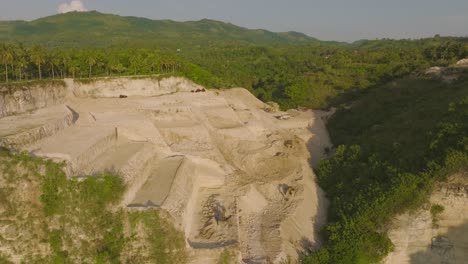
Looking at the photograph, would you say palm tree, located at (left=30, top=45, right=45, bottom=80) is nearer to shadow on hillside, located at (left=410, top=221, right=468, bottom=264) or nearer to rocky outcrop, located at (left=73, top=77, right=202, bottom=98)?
rocky outcrop, located at (left=73, top=77, right=202, bottom=98)

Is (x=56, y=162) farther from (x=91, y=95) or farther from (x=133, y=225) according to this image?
(x=91, y=95)

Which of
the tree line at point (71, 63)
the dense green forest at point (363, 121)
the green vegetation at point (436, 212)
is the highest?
the tree line at point (71, 63)

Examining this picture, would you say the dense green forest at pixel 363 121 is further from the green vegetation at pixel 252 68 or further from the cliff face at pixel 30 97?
the cliff face at pixel 30 97

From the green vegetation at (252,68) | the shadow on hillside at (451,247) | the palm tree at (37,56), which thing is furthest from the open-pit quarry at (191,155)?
the shadow on hillside at (451,247)

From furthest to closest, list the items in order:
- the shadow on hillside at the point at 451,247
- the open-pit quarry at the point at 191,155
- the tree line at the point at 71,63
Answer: the tree line at the point at 71,63 < the shadow on hillside at the point at 451,247 < the open-pit quarry at the point at 191,155

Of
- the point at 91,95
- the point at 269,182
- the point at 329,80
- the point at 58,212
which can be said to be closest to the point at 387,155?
the point at 269,182

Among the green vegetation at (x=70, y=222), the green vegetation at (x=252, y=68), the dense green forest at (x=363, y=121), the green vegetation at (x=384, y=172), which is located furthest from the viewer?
the green vegetation at (x=252, y=68)

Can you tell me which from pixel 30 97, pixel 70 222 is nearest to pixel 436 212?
pixel 70 222
